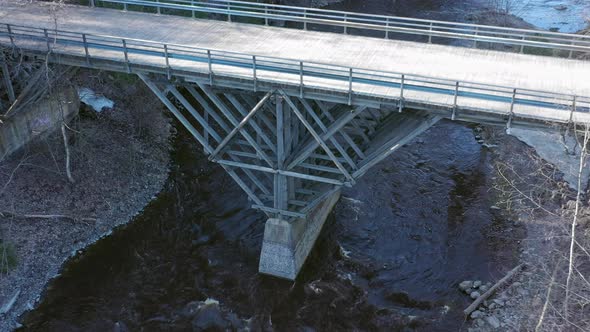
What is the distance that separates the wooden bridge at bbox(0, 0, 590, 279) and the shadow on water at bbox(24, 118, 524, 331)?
4.92 ft

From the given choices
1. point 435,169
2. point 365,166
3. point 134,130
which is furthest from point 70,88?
point 435,169

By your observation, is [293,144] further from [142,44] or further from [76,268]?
[76,268]

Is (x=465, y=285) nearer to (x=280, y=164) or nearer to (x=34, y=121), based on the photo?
(x=280, y=164)

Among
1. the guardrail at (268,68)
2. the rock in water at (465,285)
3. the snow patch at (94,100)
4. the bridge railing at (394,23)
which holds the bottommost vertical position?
the rock in water at (465,285)

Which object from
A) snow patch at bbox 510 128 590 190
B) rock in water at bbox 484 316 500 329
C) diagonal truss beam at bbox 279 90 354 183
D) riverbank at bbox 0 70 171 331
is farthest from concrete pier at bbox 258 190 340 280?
snow patch at bbox 510 128 590 190

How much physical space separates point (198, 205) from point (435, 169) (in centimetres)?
1195

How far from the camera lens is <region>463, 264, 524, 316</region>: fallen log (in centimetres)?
2205

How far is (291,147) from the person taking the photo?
22562 millimetres

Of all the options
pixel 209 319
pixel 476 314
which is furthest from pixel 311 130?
pixel 476 314

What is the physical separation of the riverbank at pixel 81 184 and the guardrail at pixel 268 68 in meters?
4.76

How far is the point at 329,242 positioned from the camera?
25.9m

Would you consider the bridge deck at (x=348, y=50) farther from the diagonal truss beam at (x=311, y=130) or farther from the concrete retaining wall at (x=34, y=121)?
the concrete retaining wall at (x=34, y=121)

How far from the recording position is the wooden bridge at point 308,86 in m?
19.2

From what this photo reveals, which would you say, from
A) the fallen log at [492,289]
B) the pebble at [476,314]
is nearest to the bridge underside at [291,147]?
the fallen log at [492,289]
